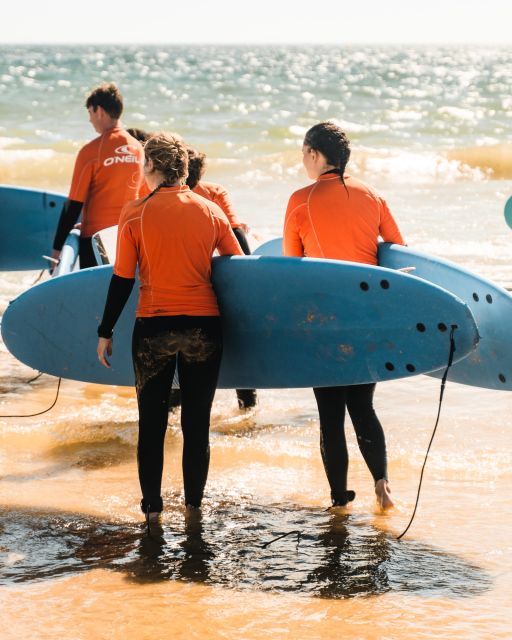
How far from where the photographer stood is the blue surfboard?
3779 mm

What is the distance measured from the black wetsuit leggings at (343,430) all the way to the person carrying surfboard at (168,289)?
469 millimetres

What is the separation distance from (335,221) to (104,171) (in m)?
2.00

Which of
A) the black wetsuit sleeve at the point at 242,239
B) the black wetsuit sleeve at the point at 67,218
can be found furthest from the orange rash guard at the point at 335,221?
the black wetsuit sleeve at the point at 67,218

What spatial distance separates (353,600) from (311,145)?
1.61m

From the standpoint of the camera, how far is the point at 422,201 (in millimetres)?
14930

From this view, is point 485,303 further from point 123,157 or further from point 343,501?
point 123,157

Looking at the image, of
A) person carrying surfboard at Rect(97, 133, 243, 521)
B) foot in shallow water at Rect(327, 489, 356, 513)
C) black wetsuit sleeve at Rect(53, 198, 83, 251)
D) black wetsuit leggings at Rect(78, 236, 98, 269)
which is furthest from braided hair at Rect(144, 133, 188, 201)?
black wetsuit leggings at Rect(78, 236, 98, 269)

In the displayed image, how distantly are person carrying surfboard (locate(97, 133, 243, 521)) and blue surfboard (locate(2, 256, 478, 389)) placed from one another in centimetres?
26

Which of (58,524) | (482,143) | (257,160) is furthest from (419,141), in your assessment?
(58,524)

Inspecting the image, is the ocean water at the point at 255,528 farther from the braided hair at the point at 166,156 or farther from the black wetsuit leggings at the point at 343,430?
the braided hair at the point at 166,156

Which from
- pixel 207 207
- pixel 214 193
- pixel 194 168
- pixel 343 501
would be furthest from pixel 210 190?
pixel 343 501

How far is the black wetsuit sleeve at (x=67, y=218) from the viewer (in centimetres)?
551

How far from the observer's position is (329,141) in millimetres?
3764

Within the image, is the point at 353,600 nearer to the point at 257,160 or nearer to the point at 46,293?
the point at 46,293
